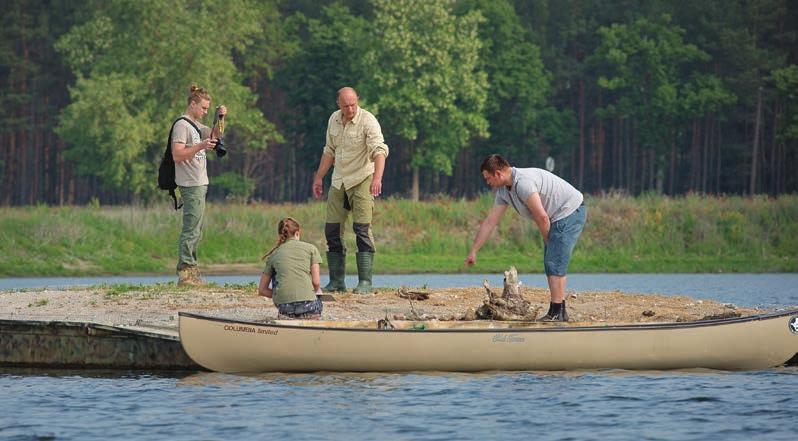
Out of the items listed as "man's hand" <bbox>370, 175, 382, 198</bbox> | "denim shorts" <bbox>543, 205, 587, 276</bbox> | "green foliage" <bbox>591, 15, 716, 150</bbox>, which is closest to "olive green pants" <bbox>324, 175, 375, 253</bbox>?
"man's hand" <bbox>370, 175, 382, 198</bbox>

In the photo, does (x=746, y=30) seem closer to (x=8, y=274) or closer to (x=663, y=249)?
(x=663, y=249)

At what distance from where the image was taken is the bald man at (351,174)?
1783cm

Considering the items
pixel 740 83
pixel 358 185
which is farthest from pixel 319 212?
pixel 740 83

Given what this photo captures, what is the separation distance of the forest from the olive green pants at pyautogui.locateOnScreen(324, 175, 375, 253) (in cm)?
4032

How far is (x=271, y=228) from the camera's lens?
41.9 meters

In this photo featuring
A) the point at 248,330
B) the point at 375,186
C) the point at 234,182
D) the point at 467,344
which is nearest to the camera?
the point at 248,330

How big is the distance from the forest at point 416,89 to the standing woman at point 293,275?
4382cm

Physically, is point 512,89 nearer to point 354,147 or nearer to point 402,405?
point 354,147

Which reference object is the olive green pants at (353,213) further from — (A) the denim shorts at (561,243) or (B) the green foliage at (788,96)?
(B) the green foliage at (788,96)

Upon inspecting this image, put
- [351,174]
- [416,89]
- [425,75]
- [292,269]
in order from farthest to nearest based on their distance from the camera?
1. [416,89]
2. [425,75]
3. [351,174]
4. [292,269]

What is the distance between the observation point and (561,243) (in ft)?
49.6

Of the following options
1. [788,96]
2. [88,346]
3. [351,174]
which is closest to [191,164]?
[351,174]

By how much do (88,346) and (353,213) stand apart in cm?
425

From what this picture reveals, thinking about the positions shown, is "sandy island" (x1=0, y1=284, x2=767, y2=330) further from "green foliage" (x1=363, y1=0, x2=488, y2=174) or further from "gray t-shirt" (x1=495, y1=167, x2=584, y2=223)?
"green foliage" (x1=363, y1=0, x2=488, y2=174)
